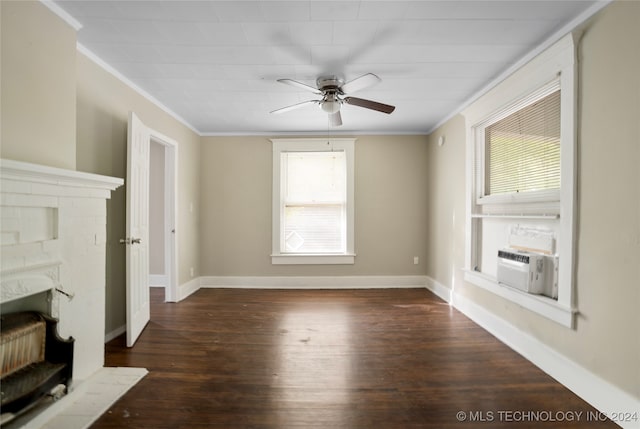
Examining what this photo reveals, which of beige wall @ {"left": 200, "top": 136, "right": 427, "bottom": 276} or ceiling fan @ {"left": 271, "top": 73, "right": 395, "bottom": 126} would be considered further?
beige wall @ {"left": 200, "top": 136, "right": 427, "bottom": 276}

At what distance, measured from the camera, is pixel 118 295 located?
290 centimetres

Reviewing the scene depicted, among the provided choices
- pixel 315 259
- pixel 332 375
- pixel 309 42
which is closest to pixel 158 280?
pixel 315 259

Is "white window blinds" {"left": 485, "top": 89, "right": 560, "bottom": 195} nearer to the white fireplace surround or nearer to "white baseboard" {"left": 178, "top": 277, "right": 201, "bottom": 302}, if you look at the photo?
the white fireplace surround

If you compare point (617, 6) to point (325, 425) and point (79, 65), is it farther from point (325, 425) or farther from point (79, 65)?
point (79, 65)

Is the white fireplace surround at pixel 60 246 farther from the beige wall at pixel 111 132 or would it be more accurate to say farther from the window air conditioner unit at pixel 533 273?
the window air conditioner unit at pixel 533 273

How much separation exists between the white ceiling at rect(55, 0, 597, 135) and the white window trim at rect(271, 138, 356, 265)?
1355 mm

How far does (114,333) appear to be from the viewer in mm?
2865

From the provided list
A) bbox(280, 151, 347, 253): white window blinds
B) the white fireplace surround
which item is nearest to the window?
bbox(280, 151, 347, 253): white window blinds

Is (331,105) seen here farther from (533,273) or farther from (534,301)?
(534,301)

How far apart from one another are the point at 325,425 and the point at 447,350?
4.62ft

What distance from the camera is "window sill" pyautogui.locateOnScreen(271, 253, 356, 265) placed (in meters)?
4.79

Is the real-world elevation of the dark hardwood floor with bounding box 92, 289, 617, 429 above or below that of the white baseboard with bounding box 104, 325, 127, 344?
below

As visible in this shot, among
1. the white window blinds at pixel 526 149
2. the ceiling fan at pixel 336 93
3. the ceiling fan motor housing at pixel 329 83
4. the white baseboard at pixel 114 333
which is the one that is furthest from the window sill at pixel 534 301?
the white baseboard at pixel 114 333

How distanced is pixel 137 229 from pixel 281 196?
2.25 m
